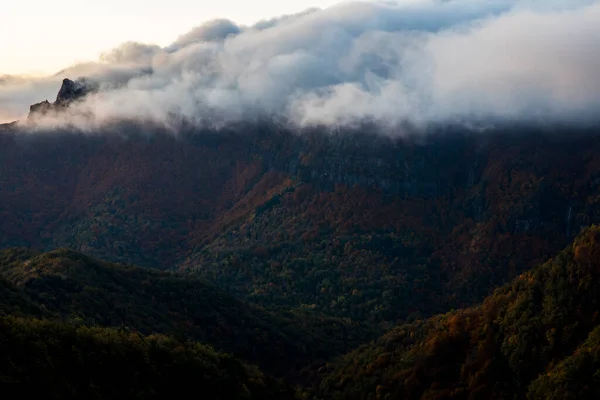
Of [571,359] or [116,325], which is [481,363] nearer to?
[571,359]

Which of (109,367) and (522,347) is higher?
(109,367)

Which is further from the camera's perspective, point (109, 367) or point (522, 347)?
point (522, 347)

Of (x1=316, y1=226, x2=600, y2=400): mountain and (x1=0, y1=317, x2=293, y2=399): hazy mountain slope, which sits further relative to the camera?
(x1=316, y1=226, x2=600, y2=400): mountain

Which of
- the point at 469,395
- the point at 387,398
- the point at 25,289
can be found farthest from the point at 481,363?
the point at 25,289

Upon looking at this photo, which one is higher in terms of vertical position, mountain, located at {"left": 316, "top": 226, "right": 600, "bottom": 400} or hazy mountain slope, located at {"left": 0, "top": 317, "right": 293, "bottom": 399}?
hazy mountain slope, located at {"left": 0, "top": 317, "right": 293, "bottom": 399}
